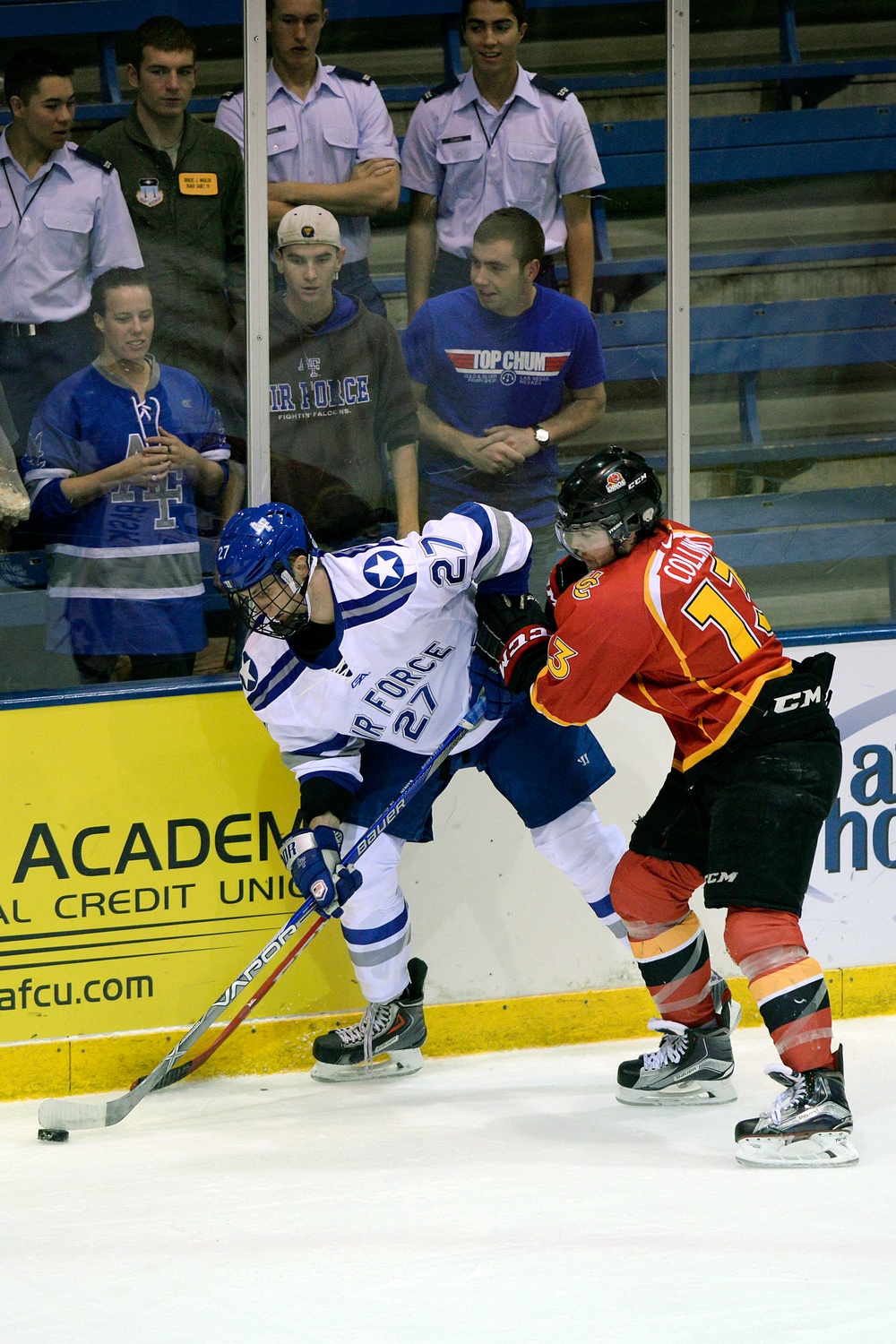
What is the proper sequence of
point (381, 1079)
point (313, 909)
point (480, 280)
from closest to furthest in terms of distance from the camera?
point (313, 909) → point (381, 1079) → point (480, 280)

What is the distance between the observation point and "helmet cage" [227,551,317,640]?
2742 millimetres

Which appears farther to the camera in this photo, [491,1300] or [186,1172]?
[186,1172]

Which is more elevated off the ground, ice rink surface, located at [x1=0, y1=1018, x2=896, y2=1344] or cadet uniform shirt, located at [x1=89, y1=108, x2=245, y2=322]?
cadet uniform shirt, located at [x1=89, y1=108, x2=245, y2=322]

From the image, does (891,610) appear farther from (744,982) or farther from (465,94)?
(465,94)

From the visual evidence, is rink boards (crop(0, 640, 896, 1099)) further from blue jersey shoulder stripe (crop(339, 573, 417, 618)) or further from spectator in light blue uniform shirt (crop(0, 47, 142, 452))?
spectator in light blue uniform shirt (crop(0, 47, 142, 452))

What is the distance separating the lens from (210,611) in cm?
333

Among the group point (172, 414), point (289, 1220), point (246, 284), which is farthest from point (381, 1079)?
point (246, 284)

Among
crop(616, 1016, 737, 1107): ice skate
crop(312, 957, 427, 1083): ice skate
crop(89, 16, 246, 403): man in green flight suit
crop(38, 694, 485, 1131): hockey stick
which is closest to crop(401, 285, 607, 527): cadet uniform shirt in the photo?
crop(89, 16, 246, 403): man in green flight suit

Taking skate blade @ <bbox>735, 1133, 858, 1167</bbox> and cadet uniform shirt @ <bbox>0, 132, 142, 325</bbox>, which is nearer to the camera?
skate blade @ <bbox>735, 1133, 858, 1167</bbox>

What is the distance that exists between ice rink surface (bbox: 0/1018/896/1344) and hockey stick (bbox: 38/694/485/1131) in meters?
0.05

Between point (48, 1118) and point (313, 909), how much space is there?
0.60 metres

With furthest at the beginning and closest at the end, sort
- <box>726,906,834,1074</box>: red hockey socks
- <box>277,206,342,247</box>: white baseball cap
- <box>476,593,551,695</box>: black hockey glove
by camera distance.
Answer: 1. <box>277,206,342,247</box>: white baseball cap
2. <box>476,593,551,695</box>: black hockey glove
3. <box>726,906,834,1074</box>: red hockey socks

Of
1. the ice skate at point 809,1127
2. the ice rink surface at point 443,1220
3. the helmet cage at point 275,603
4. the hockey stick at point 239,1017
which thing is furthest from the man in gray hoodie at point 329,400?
the ice skate at point 809,1127

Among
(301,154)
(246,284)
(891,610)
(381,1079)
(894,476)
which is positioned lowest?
(381,1079)
